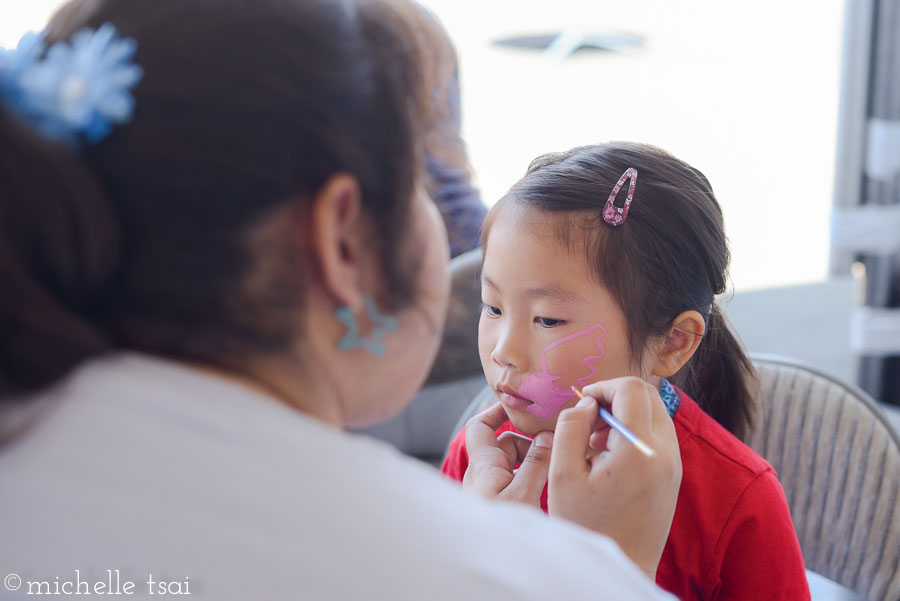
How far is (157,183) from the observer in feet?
1.68

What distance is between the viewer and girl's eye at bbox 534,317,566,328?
106 centimetres

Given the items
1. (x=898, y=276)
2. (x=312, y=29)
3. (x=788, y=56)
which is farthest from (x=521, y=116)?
(x=312, y=29)

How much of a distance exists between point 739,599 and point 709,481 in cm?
15

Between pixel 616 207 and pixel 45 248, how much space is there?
0.74m

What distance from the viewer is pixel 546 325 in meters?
1.06

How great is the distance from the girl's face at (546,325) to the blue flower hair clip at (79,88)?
2.08 feet

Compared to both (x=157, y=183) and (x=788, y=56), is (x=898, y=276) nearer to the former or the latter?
(x=788, y=56)

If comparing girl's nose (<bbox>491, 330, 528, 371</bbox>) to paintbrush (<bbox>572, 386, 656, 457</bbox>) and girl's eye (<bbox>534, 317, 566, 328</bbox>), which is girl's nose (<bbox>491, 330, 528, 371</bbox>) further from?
paintbrush (<bbox>572, 386, 656, 457</bbox>)

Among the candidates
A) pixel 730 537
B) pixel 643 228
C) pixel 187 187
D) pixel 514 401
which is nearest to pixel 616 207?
pixel 643 228

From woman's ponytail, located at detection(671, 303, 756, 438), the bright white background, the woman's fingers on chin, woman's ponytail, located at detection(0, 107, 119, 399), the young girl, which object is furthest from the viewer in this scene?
the bright white background

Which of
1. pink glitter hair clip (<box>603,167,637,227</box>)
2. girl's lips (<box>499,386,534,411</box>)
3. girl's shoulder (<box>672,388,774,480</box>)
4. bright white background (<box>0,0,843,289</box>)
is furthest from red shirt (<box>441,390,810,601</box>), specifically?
bright white background (<box>0,0,843,289</box>)

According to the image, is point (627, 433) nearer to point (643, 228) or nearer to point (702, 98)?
point (643, 228)

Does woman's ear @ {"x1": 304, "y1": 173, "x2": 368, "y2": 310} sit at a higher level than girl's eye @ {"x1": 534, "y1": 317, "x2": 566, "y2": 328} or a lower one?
higher

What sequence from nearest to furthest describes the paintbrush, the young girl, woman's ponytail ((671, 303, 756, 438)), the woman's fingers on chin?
the paintbrush < the woman's fingers on chin < the young girl < woman's ponytail ((671, 303, 756, 438))
